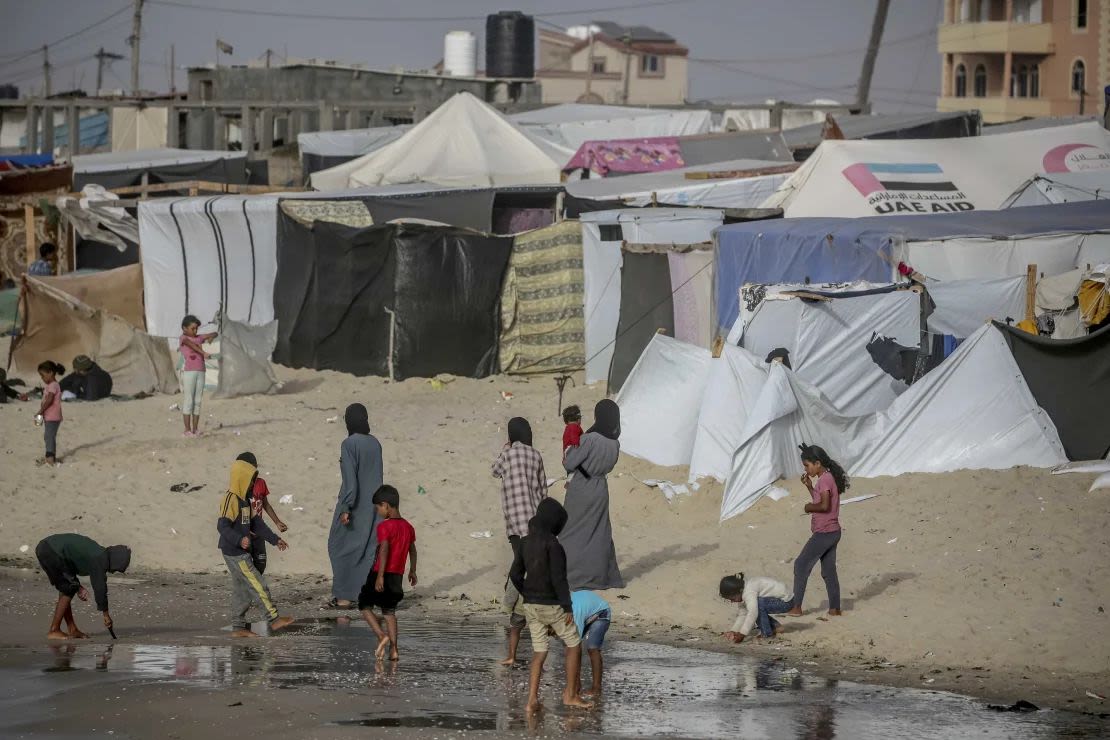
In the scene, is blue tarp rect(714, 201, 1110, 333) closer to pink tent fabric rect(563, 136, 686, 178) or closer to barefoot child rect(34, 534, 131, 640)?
barefoot child rect(34, 534, 131, 640)

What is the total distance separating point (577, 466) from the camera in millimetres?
9422

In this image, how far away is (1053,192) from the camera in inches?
703

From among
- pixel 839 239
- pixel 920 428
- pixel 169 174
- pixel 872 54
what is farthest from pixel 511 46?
pixel 920 428

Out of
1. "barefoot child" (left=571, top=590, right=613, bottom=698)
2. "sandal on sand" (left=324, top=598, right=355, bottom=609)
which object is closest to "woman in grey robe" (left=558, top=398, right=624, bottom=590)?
"sandal on sand" (left=324, top=598, right=355, bottom=609)

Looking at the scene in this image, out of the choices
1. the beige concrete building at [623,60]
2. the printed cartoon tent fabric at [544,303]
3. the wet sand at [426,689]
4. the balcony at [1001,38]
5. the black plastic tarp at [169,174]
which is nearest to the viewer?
the wet sand at [426,689]

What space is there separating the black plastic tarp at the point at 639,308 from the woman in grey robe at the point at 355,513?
6.84m

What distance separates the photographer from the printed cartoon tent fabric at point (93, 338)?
1848 centimetres

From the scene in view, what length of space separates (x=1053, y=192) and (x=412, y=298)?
7.87 meters

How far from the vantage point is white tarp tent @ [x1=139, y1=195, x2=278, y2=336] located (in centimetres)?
2080

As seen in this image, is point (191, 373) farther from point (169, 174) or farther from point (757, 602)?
point (169, 174)

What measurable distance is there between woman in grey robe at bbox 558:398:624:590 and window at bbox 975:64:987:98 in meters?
56.4

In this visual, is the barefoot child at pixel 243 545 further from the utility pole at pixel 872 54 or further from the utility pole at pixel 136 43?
the utility pole at pixel 136 43

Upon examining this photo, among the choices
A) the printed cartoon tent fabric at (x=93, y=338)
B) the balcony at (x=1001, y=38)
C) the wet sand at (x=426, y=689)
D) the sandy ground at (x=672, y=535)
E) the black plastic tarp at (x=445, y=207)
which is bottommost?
the wet sand at (x=426, y=689)

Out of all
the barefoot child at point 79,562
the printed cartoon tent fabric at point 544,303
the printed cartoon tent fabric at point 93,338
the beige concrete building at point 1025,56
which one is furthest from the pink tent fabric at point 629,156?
the beige concrete building at point 1025,56
